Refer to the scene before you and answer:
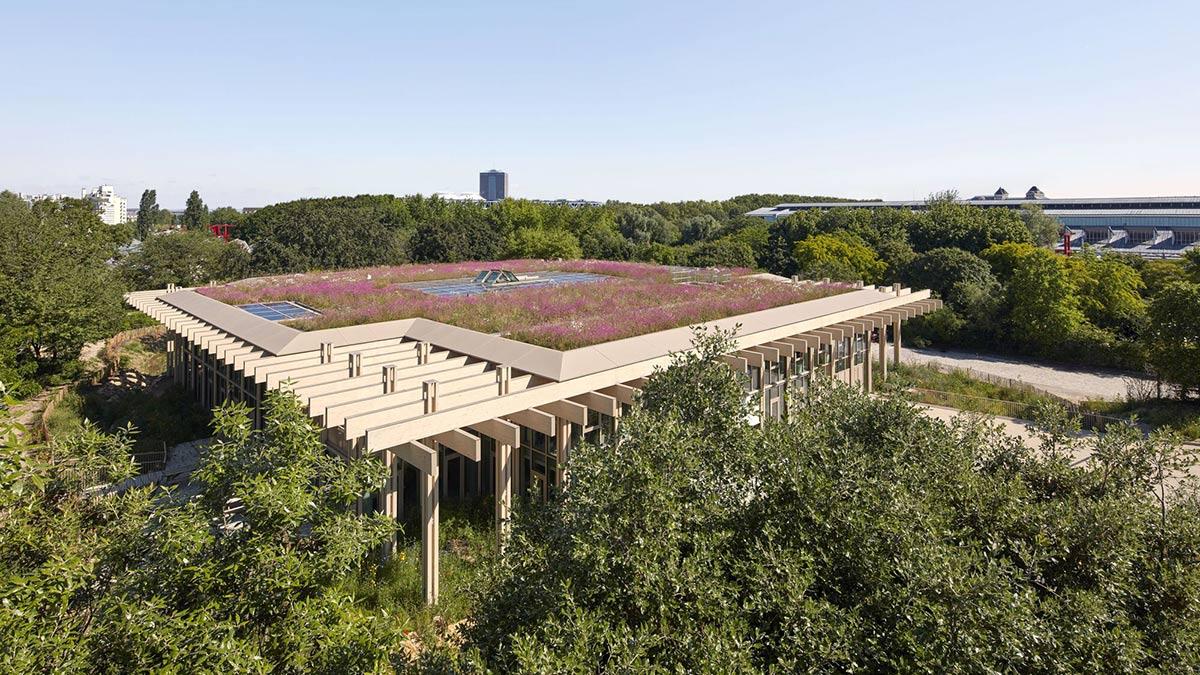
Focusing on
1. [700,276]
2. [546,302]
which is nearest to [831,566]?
[546,302]

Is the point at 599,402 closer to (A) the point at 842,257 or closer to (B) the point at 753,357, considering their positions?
(B) the point at 753,357

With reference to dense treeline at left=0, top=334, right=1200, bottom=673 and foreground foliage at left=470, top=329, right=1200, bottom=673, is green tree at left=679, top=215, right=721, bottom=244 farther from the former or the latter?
dense treeline at left=0, top=334, right=1200, bottom=673

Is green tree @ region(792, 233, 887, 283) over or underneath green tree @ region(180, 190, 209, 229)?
underneath

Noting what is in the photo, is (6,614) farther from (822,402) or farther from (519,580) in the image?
(822,402)

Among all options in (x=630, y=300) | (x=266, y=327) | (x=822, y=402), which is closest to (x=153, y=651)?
(x=822, y=402)

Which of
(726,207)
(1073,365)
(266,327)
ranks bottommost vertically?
(1073,365)

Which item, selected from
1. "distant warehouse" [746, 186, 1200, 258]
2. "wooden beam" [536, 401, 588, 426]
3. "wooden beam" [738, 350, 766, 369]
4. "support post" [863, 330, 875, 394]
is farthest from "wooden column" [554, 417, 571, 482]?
"distant warehouse" [746, 186, 1200, 258]
